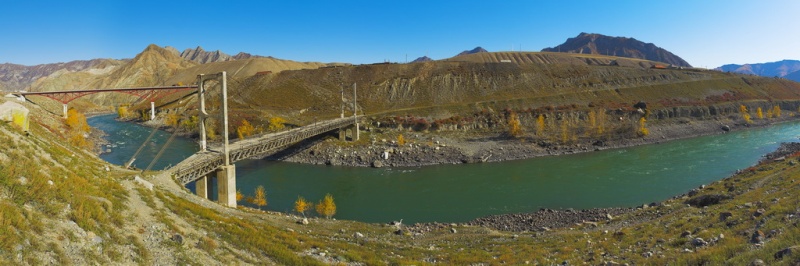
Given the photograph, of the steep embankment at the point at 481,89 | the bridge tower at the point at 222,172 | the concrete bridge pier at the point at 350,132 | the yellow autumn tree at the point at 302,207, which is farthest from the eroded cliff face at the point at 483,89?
the bridge tower at the point at 222,172

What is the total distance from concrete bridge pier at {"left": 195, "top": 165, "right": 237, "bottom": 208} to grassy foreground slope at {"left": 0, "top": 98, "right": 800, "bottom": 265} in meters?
11.7

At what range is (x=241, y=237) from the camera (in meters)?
12.3

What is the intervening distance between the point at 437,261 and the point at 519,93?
8323 centimetres

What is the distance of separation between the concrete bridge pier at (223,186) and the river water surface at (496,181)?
13.5ft

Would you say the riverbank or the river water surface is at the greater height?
the riverbank

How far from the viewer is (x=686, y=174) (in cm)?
4006

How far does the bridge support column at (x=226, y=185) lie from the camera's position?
92.6 feet

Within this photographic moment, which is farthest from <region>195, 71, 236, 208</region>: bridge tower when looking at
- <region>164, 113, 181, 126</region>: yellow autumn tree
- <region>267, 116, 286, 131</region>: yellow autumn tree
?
<region>164, 113, 181, 126</region>: yellow autumn tree

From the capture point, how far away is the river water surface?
31.5 m

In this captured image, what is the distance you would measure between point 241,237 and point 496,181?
3176cm

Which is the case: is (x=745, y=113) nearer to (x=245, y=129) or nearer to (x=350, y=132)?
(x=350, y=132)

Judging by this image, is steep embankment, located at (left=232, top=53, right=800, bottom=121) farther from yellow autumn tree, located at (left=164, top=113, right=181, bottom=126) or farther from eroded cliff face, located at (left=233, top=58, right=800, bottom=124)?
yellow autumn tree, located at (left=164, top=113, right=181, bottom=126)

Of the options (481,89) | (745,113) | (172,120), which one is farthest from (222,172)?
(745,113)

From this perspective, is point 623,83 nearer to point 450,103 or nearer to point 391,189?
point 450,103
